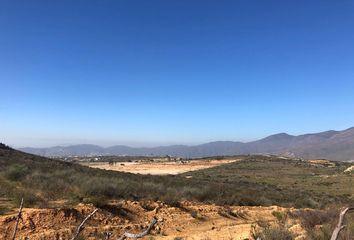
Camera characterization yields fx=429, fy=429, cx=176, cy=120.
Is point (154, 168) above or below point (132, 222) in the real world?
above

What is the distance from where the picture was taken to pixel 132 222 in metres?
16.5

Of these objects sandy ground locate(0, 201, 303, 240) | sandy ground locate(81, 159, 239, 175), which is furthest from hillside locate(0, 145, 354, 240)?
sandy ground locate(81, 159, 239, 175)

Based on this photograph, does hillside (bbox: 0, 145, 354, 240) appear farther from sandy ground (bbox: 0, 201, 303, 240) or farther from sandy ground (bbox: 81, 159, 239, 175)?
sandy ground (bbox: 81, 159, 239, 175)

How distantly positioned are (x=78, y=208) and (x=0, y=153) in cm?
2517

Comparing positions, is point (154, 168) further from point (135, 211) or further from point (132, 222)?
point (132, 222)

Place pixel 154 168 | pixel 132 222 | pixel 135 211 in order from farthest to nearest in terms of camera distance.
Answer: pixel 154 168
pixel 135 211
pixel 132 222

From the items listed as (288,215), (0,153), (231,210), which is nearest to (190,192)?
(231,210)

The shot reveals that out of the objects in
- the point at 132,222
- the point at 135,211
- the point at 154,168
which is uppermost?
the point at 154,168

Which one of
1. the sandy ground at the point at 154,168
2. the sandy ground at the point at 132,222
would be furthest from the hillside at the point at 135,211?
the sandy ground at the point at 154,168

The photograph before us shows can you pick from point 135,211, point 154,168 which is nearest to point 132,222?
point 135,211

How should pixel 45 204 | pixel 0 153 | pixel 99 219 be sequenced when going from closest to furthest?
pixel 99 219 → pixel 45 204 → pixel 0 153

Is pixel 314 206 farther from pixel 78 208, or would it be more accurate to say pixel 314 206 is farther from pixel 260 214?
pixel 78 208

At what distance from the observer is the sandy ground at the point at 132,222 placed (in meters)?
13.3

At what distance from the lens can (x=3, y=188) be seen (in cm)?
2044
